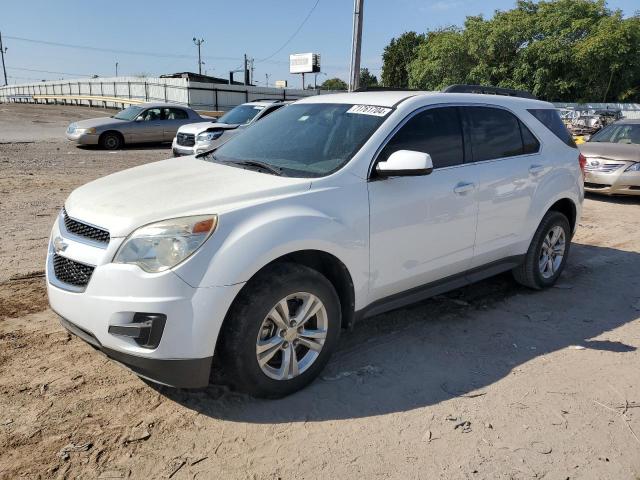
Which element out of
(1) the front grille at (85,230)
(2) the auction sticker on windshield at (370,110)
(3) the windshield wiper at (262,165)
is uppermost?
(2) the auction sticker on windshield at (370,110)

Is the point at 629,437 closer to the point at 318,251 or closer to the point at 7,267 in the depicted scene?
the point at 318,251

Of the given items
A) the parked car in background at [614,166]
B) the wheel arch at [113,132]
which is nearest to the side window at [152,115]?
the wheel arch at [113,132]

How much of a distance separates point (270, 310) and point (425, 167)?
4.30ft

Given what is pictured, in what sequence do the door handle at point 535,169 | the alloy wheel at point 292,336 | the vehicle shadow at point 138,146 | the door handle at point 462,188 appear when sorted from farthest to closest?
the vehicle shadow at point 138,146, the door handle at point 535,169, the door handle at point 462,188, the alloy wheel at point 292,336

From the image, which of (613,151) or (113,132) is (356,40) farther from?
(113,132)

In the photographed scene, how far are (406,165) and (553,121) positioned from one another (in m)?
2.64

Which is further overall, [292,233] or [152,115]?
[152,115]

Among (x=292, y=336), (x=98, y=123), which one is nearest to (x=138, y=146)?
(x=98, y=123)

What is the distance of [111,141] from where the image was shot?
1694 cm

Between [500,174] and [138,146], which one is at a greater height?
[500,174]

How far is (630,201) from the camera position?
10.4 meters

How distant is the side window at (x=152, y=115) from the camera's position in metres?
17.6

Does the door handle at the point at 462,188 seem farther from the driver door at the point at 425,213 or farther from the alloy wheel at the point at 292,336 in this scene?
the alloy wheel at the point at 292,336

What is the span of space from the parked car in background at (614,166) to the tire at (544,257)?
543 cm
